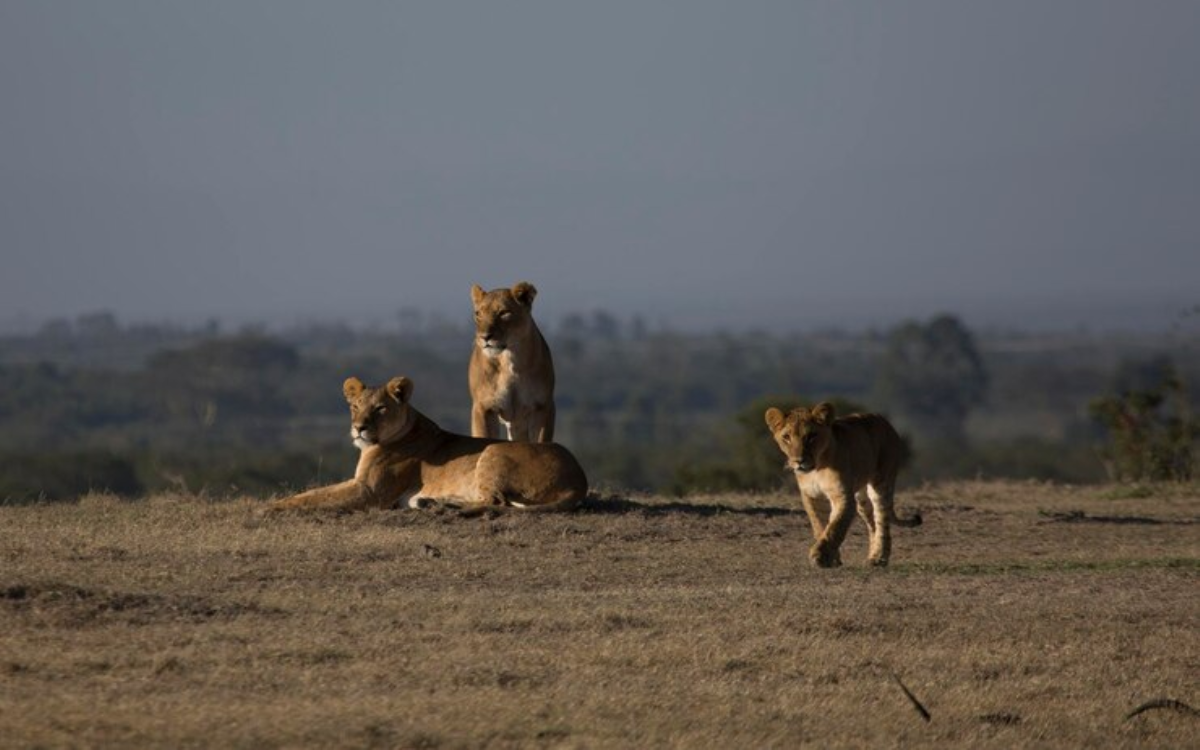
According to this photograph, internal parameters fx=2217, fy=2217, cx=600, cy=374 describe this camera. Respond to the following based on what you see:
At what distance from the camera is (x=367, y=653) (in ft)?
27.2

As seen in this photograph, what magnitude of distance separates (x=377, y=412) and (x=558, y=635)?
11.9 feet

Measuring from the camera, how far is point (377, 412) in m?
12.2

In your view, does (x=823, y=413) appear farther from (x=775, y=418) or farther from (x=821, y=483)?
(x=821, y=483)

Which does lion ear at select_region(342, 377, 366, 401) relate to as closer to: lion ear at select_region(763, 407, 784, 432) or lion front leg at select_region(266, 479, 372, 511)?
lion front leg at select_region(266, 479, 372, 511)

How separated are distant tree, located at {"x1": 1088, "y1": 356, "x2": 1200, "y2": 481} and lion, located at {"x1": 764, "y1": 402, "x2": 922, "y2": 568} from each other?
7546 millimetres

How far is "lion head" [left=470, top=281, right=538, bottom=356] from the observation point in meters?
13.2

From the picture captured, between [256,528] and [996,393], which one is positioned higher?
[256,528]

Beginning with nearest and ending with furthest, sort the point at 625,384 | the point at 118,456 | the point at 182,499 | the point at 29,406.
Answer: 1. the point at 182,499
2. the point at 118,456
3. the point at 29,406
4. the point at 625,384

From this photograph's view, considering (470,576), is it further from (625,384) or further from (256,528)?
(625,384)

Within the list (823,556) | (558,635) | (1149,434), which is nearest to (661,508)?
(823,556)

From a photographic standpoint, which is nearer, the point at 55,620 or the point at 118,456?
the point at 55,620

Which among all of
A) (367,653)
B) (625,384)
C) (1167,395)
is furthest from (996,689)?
(625,384)

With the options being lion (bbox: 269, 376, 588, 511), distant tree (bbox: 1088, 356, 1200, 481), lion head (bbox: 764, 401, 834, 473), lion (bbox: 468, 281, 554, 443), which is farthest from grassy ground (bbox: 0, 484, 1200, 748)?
distant tree (bbox: 1088, 356, 1200, 481)

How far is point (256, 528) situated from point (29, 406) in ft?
A: 194
